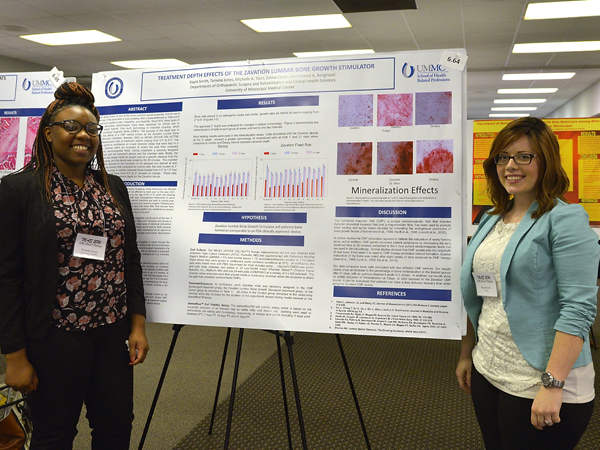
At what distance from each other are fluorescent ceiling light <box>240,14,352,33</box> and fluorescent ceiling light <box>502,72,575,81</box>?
391cm

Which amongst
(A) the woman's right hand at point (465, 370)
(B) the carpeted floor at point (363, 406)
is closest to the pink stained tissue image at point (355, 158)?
(A) the woman's right hand at point (465, 370)

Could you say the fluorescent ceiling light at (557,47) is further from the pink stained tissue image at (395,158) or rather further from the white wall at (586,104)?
the pink stained tissue image at (395,158)

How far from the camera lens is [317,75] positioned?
1.76 metres

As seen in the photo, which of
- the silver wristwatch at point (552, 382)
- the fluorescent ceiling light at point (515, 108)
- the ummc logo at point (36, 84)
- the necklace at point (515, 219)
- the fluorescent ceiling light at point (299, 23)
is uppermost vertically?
the fluorescent ceiling light at point (515, 108)

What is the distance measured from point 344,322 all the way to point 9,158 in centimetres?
197

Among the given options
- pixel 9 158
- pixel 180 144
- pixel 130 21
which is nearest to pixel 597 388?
pixel 180 144

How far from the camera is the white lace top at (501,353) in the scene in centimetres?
122

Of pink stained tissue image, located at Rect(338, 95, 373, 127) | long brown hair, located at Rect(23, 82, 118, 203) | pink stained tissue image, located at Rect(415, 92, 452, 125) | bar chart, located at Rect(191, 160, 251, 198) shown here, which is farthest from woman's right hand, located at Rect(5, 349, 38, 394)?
pink stained tissue image, located at Rect(415, 92, 452, 125)

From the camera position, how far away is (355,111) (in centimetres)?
172

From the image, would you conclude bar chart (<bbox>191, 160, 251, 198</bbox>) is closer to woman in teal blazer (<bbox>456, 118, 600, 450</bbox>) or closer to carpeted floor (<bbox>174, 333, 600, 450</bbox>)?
woman in teal blazer (<bbox>456, 118, 600, 450</bbox>)

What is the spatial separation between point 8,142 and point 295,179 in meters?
1.65

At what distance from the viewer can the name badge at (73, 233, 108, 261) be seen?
1.42m

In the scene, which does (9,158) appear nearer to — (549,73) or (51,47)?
(51,47)

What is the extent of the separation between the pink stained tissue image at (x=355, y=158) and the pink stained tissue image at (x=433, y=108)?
208mm
